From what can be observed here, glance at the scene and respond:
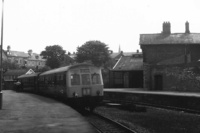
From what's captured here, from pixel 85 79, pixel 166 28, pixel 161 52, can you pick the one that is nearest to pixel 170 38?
pixel 166 28

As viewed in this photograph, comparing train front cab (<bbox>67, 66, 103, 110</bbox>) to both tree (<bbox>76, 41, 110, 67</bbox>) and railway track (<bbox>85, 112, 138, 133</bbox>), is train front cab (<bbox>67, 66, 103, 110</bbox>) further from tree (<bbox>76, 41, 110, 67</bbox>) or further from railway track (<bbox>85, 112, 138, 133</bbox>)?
tree (<bbox>76, 41, 110, 67</bbox>)

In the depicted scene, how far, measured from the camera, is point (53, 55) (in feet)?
273

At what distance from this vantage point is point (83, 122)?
966 cm

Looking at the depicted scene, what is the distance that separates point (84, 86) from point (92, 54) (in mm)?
52590

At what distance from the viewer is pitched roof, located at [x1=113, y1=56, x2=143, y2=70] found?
42.4m

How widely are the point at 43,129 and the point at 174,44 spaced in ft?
105

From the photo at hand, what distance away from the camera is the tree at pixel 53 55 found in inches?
3270

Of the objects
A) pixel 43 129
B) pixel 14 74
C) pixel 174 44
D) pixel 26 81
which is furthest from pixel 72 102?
pixel 14 74

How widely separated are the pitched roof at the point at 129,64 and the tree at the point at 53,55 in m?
40.4

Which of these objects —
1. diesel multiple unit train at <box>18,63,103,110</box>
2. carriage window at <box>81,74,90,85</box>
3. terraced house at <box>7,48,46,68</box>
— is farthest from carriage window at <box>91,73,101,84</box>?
terraced house at <box>7,48,46,68</box>

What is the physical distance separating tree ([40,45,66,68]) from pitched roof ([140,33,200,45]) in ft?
155

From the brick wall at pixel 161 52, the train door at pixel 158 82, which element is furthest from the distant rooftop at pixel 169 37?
the train door at pixel 158 82

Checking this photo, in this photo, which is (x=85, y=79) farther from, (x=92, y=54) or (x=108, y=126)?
(x=92, y=54)

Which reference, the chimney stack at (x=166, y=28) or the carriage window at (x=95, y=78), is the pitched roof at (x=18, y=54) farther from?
the carriage window at (x=95, y=78)
